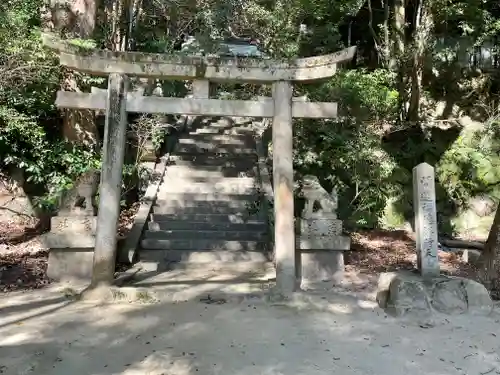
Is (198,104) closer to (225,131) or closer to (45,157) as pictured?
(45,157)

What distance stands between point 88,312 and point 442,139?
11.1 metres

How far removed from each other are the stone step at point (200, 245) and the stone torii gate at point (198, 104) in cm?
211

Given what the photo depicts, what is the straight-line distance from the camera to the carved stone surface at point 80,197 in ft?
23.5

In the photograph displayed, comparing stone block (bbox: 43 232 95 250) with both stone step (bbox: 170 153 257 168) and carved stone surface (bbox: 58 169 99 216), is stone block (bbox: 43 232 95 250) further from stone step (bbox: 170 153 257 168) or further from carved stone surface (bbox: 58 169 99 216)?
stone step (bbox: 170 153 257 168)

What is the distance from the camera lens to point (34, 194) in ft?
35.0

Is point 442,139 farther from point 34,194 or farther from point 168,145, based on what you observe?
point 34,194

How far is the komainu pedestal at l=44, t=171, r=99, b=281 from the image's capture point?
687 cm

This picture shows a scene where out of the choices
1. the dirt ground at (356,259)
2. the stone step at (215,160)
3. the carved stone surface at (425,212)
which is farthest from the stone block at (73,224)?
the carved stone surface at (425,212)

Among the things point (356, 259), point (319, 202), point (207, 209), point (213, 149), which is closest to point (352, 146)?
point (356, 259)

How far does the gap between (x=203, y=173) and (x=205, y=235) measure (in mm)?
2670

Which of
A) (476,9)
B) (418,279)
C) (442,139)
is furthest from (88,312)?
(476,9)

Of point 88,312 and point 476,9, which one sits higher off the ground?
point 476,9

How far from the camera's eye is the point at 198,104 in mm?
6273

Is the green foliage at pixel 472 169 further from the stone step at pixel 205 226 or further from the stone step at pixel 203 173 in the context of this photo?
the stone step at pixel 205 226
